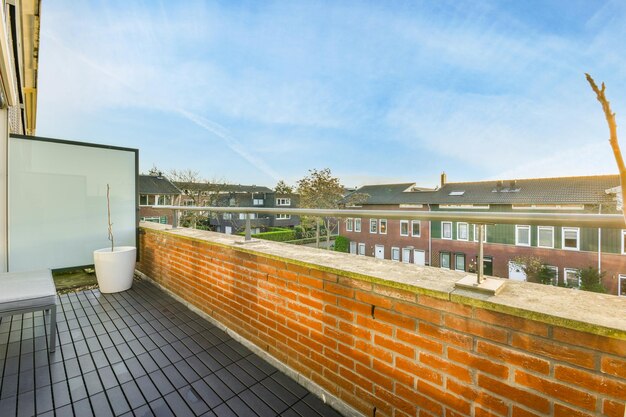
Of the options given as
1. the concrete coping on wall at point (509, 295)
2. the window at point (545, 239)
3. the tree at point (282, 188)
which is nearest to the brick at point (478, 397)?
the concrete coping on wall at point (509, 295)

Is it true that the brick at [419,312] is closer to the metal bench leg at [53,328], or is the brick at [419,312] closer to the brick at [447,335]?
the brick at [447,335]

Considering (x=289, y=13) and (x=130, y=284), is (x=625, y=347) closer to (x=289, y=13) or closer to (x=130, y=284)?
(x=130, y=284)

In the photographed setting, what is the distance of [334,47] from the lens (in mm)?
11297

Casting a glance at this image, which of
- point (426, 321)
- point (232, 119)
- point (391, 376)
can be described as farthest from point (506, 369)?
point (232, 119)

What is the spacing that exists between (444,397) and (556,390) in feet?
1.47

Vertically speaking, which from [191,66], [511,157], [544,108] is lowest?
[511,157]

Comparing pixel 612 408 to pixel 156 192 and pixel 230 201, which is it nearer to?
pixel 156 192

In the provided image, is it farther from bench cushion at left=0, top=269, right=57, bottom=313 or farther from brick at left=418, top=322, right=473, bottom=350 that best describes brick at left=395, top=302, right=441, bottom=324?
bench cushion at left=0, top=269, right=57, bottom=313

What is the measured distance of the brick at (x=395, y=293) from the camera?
4.57 ft

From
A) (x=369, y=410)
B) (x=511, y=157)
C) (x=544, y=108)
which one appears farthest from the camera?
(x=511, y=157)

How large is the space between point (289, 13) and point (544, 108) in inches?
292

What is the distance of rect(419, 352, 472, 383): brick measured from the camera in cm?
124

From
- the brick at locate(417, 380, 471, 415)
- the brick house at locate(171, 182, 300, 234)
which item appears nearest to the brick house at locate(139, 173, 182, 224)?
the brick house at locate(171, 182, 300, 234)

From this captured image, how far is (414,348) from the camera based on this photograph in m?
1.40
